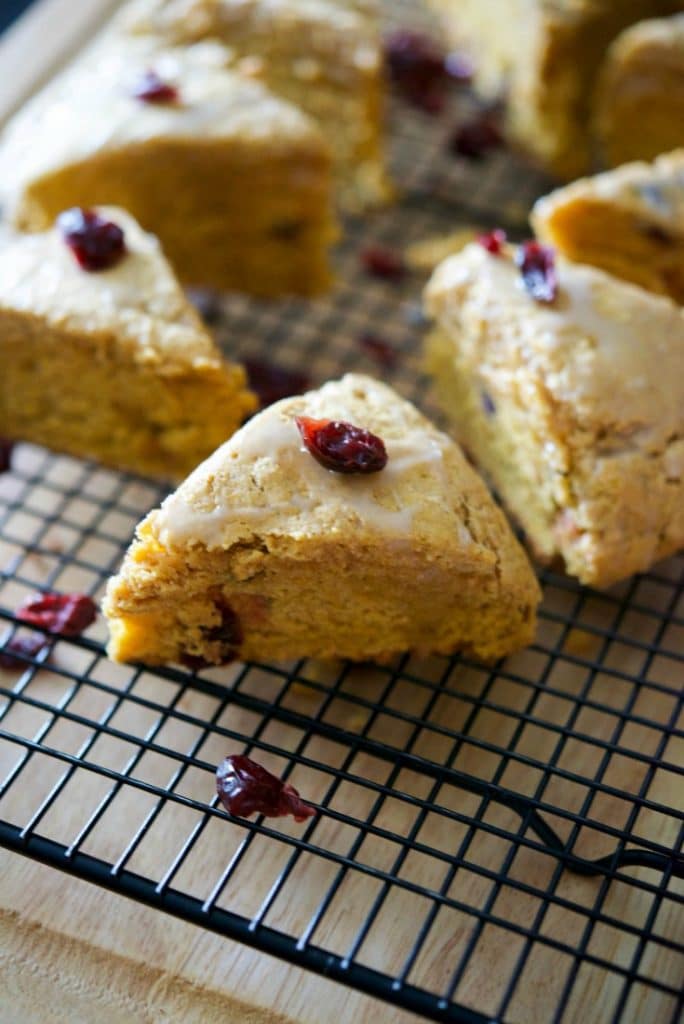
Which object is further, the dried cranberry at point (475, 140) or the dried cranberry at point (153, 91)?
the dried cranberry at point (475, 140)

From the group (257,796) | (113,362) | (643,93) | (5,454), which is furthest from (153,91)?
(257,796)

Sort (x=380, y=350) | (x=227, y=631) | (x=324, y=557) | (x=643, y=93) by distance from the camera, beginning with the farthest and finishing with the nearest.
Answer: (x=643, y=93) → (x=380, y=350) → (x=227, y=631) → (x=324, y=557)

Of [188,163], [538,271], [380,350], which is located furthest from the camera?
[380,350]

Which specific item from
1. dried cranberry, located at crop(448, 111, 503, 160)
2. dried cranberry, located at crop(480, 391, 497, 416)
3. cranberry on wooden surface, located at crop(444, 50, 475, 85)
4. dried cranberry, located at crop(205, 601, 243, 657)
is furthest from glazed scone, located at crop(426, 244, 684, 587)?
cranberry on wooden surface, located at crop(444, 50, 475, 85)

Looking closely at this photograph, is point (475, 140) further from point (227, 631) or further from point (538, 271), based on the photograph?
point (227, 631)

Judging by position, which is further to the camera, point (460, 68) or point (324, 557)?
point (460, 68)

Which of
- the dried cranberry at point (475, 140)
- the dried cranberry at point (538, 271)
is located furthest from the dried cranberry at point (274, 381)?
the dried cranberry at point (475, 140)

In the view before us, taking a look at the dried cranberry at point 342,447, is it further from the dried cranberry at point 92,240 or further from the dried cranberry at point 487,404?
the dried cranberry at point 92,240
